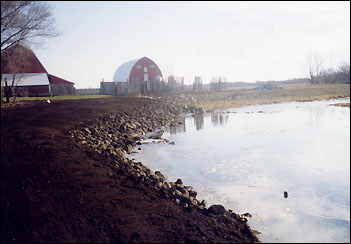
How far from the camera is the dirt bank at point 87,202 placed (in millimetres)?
4398

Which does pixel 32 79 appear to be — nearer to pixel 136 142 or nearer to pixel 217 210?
pixel 136 142

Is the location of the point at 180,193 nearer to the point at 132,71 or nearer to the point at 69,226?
the point at 69,226

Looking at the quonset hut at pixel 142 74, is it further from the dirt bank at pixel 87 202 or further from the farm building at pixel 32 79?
the dirt bank at pixel 87 202

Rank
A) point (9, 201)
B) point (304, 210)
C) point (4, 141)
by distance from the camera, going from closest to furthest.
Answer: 1. point (9, 201)
2. point (304, 210)
3. point (4, 141)

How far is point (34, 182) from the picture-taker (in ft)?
17.5

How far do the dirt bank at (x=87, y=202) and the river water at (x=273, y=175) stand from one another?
760mm

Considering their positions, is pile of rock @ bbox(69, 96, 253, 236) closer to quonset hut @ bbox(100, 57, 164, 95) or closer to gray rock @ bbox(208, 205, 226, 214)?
gray rock @ bbox(208, 205, 226, 214)

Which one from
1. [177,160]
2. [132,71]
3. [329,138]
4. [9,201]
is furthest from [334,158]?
[132,71]

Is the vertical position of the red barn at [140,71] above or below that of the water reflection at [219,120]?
above

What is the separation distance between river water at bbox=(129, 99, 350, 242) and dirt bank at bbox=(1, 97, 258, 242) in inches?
29.9

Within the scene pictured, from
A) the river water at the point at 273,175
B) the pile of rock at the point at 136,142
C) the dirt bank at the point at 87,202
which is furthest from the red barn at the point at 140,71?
the dirt bank at the point at 87,202

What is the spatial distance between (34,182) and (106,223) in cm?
164

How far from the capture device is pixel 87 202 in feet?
16.8

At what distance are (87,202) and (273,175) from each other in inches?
202
